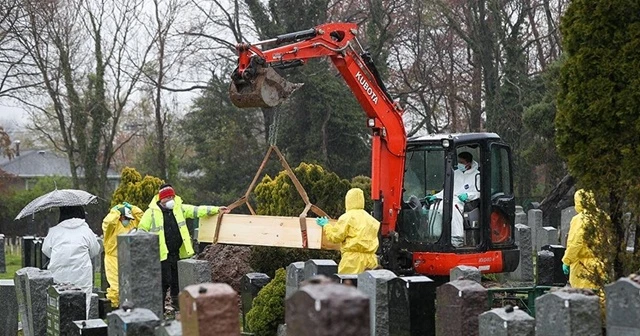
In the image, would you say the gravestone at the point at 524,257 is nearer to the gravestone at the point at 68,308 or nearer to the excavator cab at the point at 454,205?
the excavator cab at the point at 454,205

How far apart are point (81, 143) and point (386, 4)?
40.2 feet

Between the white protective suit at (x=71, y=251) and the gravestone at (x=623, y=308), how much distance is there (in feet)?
20.7

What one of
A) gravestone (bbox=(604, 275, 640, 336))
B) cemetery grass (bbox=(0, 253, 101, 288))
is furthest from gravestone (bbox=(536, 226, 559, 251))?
gravestone (bbox=(604, 275, 640, 336))

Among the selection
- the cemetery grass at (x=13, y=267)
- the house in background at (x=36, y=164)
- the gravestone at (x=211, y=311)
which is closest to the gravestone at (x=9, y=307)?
the gravestone at (x=211, y=311)

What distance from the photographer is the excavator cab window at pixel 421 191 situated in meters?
13.8

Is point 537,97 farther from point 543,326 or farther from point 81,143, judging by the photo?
point 543,326

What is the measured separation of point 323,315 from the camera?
4809 millimetres

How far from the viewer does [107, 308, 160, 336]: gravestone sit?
6734 mm

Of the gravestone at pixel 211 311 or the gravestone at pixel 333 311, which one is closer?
the gravestone at pixel 333 311

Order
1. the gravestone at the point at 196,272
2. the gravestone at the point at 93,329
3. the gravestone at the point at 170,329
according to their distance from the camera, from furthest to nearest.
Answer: the gravestone at the point at 196,272, the gravestone at the point at 93,329, the gravestone at the point at 170,329

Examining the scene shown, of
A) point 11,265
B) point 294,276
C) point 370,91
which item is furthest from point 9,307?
point 11,265

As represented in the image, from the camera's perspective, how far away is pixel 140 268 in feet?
27.2

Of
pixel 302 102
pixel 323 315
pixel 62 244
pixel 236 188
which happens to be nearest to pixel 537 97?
pixel 302 102

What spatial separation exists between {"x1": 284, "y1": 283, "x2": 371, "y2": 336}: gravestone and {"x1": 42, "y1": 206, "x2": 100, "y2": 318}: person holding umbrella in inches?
265
